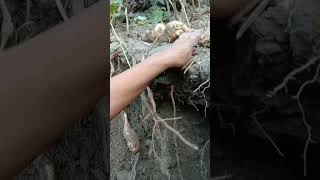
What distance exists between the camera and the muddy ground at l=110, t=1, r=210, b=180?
3.83ft

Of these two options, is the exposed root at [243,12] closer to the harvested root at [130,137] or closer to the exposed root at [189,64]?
the exposed root at [189,64]

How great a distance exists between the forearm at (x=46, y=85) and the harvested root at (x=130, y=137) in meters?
0.87

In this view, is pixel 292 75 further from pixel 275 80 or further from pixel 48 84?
pixel 48 84

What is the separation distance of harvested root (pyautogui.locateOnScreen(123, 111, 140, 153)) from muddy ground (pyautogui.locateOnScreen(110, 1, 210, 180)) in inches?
0.4

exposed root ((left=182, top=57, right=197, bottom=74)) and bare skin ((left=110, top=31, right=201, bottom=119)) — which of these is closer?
bare skin ((left=110, top=31, right=201, bottom=119))

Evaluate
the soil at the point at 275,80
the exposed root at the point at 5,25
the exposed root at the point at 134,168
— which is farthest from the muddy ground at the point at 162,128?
the exposed root at the point at 5,25

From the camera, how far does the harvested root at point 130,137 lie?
1256 millimetres

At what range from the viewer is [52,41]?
0.36 meters

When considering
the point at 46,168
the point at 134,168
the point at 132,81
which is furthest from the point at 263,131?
the point at 134,168

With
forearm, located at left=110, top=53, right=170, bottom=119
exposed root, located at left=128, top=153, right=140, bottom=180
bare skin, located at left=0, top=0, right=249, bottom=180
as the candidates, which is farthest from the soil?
exposed root, located at left=128, top=153, right=140, bottom=180

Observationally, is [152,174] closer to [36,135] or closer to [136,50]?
[136,50]

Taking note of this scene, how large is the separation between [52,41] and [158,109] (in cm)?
90

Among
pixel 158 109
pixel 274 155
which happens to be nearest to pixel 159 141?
pixel 158 109

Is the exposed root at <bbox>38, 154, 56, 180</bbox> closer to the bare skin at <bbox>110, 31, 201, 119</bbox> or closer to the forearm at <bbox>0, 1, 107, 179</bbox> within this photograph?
the forearm at <bbox>0, 1, 107, 179</bbox>
